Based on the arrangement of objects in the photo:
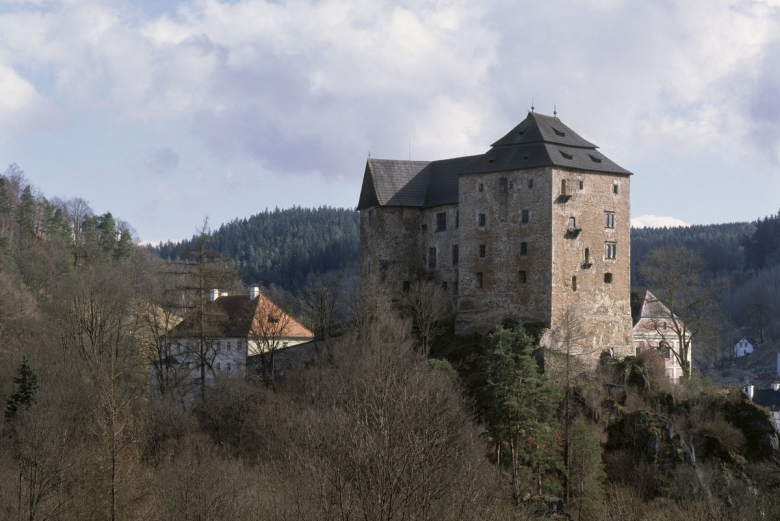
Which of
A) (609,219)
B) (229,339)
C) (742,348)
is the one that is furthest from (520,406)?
(742,348)

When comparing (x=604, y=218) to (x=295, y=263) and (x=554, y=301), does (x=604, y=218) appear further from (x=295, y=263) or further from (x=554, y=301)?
(x=295, y=263)

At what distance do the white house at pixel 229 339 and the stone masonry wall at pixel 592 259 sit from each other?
17060mm

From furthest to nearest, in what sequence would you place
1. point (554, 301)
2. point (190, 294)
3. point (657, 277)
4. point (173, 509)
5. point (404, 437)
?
1. point (657, 277)
2. point (554, 301)
3. point (190, 294)
4. point (173, 509)
5. point (404, 437)

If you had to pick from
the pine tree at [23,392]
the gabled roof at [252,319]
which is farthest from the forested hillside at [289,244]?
the pine tree at [23,392]

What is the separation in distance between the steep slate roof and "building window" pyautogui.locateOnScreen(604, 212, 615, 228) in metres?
2.43

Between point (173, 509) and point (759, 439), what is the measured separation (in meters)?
31.4

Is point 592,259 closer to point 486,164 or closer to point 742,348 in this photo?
point 486,164

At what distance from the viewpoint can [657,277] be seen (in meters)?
59.5

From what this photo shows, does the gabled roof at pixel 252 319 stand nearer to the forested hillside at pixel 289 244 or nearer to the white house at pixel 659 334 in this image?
the white house at pixel 659 334

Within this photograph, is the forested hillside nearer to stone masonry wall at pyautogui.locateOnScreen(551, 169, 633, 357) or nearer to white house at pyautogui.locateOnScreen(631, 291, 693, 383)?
white house at pyautogui.locateOnScreen(631, 291, 693, 383)

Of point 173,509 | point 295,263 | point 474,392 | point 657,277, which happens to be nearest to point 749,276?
point 295,263

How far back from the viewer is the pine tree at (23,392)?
4922cm

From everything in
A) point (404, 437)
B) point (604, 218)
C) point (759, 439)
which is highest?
point (604, 218)

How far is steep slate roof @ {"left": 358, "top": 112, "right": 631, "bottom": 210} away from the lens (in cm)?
5681
